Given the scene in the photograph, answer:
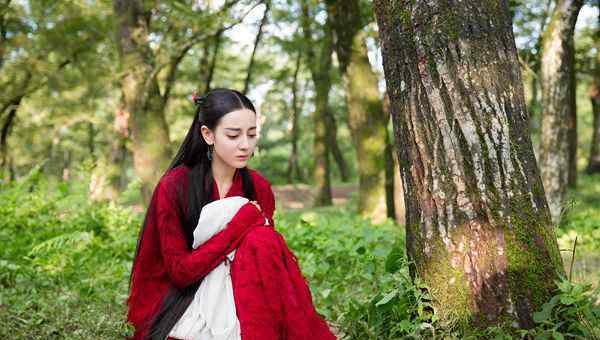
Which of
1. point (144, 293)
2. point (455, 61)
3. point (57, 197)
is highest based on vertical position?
point (455, 61)

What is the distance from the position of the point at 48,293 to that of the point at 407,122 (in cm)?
362

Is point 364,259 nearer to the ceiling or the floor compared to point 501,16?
nearer to the floor

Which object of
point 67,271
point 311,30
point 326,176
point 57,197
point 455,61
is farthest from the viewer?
point 326,176

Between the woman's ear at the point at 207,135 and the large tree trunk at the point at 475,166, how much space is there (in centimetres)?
102

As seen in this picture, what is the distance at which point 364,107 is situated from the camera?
9.52 m

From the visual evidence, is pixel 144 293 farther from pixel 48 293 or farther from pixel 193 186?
pixel 48 293

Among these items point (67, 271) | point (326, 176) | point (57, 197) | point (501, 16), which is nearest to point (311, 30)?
point (326, 176)

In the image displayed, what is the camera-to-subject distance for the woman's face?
9.46 feet

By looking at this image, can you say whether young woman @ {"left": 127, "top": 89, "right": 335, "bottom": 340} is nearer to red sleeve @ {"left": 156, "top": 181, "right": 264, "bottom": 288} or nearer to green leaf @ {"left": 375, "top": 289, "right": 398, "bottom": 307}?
red sleeve @ {"left": 156, "top": 181, "right": 264, "bottom": 288}

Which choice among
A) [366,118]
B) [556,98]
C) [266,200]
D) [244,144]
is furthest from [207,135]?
[366,118]

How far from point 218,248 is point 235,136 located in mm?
575

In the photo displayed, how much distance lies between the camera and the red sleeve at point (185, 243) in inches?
109

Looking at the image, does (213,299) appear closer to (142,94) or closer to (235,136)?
(235,136)

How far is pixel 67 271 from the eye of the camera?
5371mm
